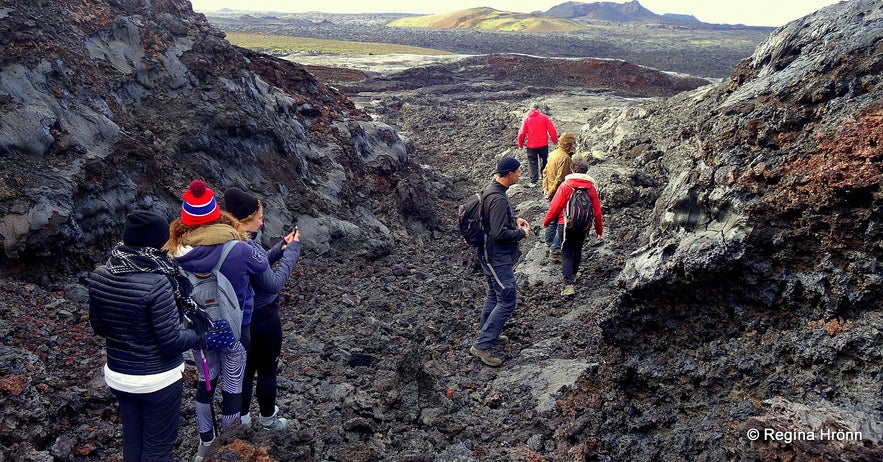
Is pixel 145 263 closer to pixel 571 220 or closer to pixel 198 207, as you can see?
pixel 198 207

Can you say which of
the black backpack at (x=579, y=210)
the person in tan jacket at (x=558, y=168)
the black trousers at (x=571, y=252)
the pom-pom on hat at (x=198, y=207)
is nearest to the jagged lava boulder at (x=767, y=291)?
the black backpack at (x=579, y=210)

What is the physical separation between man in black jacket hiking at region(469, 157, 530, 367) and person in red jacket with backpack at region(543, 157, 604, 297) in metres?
1.53

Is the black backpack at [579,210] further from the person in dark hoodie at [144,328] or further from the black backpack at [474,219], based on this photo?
the person in dark hoodie at [144,328]

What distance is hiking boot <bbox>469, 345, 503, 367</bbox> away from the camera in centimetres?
578

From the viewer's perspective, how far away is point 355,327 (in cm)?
661

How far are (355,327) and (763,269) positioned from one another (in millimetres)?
4427

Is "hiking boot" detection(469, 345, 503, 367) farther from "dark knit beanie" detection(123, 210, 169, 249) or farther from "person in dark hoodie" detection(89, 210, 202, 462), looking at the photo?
"dark knit beanie" detection(123, 210, 169, 249)

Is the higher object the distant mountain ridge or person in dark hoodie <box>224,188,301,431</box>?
the distant mountain ridge

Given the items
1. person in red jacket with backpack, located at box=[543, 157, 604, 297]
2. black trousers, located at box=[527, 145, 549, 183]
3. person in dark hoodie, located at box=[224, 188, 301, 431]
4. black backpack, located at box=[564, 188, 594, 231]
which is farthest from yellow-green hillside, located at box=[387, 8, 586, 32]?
person in dark hoodie, located at box=[224, 188, 301, 431]

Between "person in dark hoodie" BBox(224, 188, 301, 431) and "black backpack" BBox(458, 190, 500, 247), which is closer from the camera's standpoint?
"person in dark hoodie" BBox(224, 188, 301, 431)

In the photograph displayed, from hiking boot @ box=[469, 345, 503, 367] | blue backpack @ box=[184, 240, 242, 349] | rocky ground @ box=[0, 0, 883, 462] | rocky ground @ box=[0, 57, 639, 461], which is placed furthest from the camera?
hiking boot @ box=[469, 345, 503, 367]

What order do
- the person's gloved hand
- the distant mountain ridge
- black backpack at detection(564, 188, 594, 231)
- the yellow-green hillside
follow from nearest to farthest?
the person's gloved hand → black backpack at detection(564, 188, 594, 231) → the yellow-green hillside → the distant mountain ridge

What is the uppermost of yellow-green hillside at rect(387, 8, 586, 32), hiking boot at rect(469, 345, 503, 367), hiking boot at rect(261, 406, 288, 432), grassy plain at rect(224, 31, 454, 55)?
yellow-green hillside at rect(387, 8, 586, 32)

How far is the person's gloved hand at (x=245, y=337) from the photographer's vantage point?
3825 millimetres
